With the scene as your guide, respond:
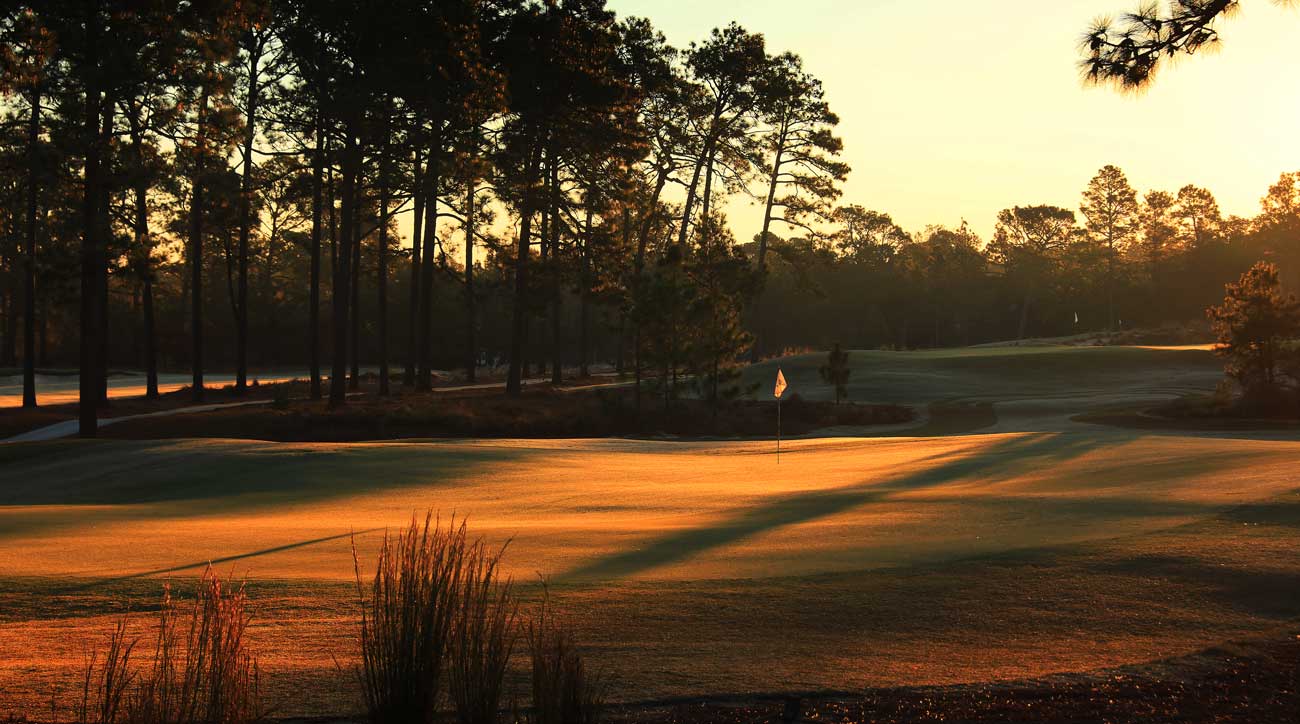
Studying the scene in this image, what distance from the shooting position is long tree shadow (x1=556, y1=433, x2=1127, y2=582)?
33.8 feet

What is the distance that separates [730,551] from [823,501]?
4531mm

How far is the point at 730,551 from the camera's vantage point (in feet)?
35.7

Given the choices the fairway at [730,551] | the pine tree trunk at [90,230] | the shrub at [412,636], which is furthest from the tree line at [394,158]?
the shrub at [412,636]

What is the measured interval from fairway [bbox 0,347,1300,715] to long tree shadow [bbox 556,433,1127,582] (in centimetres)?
7

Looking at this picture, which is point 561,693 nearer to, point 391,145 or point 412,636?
point 412,636

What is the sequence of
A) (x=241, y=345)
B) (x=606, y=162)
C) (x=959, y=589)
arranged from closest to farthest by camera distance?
(x=959, y=589) < (x=606, y=162) < (x=241, y=345)

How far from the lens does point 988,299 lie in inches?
3922

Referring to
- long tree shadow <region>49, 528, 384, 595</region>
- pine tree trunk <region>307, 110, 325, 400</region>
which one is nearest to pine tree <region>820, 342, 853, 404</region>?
pine tree trunk <region>307, 110, 325, 400</region>

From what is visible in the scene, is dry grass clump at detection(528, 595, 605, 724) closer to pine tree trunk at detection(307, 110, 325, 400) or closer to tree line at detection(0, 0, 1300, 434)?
tree line at detection(0, 0, 1300, 434)

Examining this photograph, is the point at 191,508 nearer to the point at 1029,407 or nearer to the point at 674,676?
the point at 674,676

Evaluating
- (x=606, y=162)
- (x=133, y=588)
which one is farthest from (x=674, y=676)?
(x=606, y=162)

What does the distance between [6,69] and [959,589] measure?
15.7 metres

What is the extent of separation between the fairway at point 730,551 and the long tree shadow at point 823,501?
0.23 feet

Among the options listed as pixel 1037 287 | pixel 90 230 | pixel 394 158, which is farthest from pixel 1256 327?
pixel 1037 287
